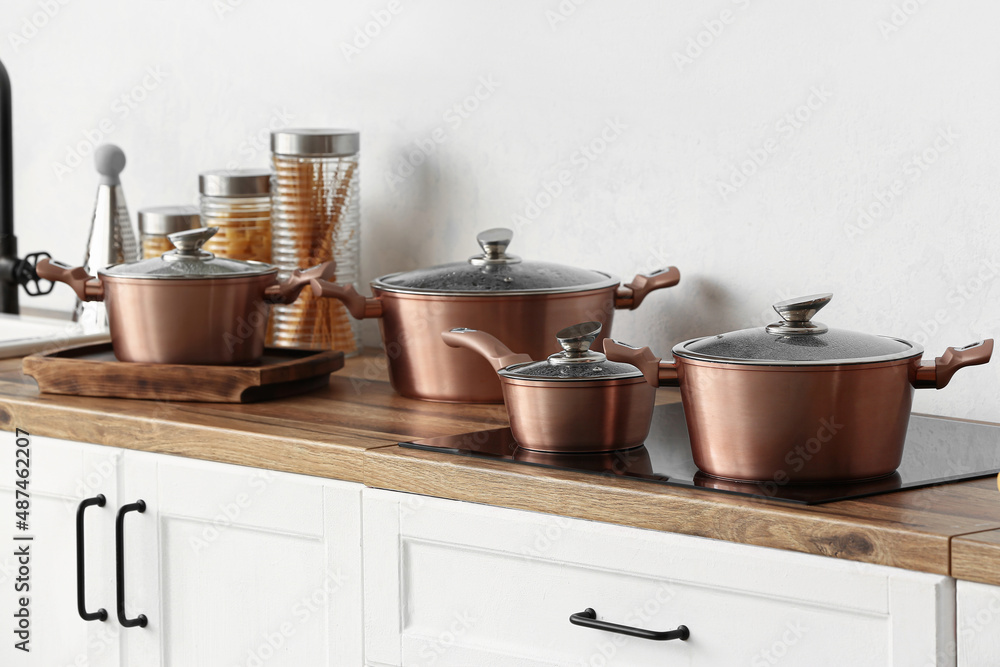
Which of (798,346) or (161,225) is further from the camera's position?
(161,225)

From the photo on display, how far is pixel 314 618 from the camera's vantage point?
129 cm

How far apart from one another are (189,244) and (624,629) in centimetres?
81

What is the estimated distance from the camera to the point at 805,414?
40.8 inches

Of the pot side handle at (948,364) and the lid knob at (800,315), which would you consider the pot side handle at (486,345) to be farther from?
the pot side handle at (948,364)

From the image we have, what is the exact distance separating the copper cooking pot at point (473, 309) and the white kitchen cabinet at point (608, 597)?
0.95 feet

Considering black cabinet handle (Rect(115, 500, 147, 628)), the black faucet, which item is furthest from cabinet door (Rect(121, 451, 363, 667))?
the black faucet

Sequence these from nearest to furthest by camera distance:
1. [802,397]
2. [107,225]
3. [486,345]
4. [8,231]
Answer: [802,397], [486,345], [107,225], [8,231]

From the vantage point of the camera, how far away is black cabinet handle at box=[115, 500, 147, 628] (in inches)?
55.6

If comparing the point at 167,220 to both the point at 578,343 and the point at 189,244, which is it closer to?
the point at 189,244

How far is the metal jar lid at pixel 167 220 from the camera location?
182 centimetres

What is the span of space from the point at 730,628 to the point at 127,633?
79 centimetres

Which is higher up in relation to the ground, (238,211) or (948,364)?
(238,211)

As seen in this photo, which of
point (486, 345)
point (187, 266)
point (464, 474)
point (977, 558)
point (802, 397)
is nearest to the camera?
point (977, 558)

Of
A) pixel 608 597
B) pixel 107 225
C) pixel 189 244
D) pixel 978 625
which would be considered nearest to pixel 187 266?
pixel 189 244
